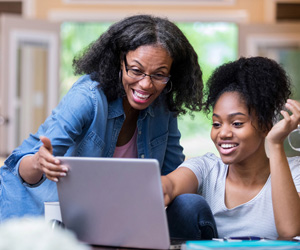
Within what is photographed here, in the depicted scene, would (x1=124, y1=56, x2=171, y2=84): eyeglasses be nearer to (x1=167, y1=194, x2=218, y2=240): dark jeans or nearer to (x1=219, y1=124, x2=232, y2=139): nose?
(x1=219, y1=124, x2=232, y2=139): nose

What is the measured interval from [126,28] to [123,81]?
8.0 inches

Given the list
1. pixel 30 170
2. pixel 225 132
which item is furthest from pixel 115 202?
pixel 225 132

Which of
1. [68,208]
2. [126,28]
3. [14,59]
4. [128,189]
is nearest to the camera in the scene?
[128,189]

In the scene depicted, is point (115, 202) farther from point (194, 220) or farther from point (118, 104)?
point (118, 104)

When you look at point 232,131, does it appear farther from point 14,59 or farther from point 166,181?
point 14,59

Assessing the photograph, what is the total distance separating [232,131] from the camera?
1.87 meters

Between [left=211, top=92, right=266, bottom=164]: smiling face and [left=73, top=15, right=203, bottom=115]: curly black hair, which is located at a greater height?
[left=73, top=15, right=203, bottom=115]: curly black hair

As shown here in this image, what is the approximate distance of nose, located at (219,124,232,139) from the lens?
1847mm

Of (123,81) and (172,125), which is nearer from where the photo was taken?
(123,81)

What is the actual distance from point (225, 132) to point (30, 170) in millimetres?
624

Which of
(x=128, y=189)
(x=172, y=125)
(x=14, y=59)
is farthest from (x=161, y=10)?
(x=128, y=189)

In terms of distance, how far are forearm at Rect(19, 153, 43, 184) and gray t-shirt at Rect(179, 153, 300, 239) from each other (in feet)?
1.70

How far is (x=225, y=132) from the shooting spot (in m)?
→ 1.85

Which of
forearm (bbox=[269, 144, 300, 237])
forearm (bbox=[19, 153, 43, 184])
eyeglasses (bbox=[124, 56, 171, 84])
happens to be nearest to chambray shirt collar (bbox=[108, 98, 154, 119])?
eyeglasses (bbox=[124, 56, 171, 84])
